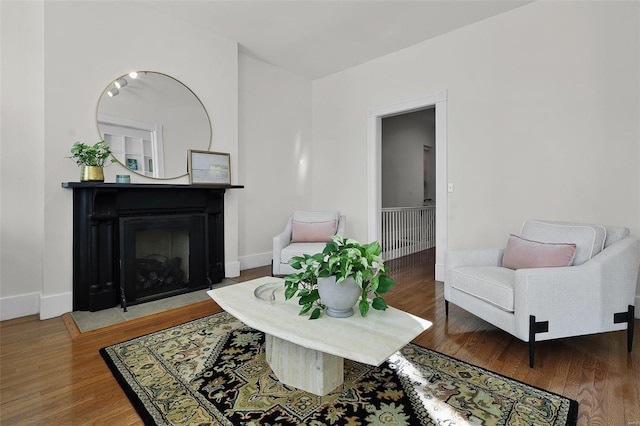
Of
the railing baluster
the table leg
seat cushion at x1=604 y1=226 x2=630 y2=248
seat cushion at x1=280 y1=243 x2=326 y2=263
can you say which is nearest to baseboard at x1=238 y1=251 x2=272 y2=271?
seat cushion at x1=280 y1=243 x2=326 y2=263

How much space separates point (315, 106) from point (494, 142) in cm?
276

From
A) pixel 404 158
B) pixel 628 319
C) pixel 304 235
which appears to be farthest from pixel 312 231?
pixel 404 158

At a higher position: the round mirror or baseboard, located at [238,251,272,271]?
the round mirror

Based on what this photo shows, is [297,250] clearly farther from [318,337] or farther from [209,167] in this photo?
[318,337]

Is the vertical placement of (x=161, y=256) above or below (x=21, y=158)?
below

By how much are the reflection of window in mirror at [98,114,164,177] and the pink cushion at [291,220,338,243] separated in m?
1.58

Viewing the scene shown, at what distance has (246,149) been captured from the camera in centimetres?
426

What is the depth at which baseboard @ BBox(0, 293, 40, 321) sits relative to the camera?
2.57m

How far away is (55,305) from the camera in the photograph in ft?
8.68

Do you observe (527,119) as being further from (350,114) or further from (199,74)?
(199,74)

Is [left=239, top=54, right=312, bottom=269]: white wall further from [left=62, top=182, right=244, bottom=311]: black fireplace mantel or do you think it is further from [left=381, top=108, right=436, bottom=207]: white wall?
[left=381, top=108, right=436, bottom=207]: white wall

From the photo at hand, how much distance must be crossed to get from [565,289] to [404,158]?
17.1 ft

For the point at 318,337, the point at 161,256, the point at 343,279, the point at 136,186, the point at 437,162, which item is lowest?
the point at 318,337

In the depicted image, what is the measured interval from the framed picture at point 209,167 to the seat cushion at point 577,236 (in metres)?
3.06
